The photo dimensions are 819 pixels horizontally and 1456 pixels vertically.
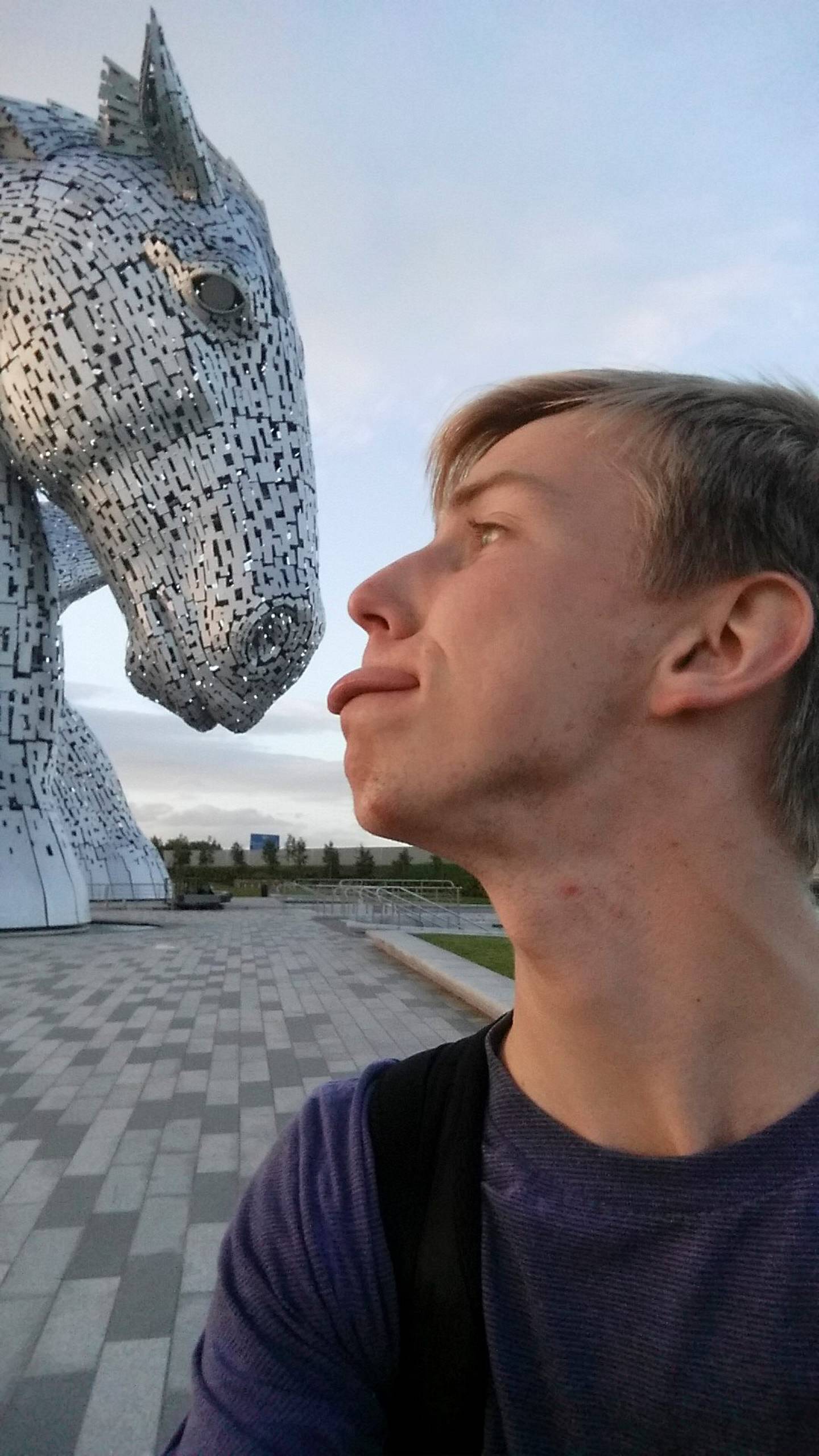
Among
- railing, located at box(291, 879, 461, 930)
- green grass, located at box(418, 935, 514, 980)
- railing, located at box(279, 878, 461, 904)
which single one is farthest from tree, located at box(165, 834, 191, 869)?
green grass, located at box(418, 935, 514, 980)

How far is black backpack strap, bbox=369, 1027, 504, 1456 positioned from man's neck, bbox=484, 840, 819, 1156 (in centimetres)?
17

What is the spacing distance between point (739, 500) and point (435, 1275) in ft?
3.32

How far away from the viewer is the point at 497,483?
1271 mm

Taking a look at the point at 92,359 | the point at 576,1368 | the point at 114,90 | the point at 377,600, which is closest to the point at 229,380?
the point at 92,359

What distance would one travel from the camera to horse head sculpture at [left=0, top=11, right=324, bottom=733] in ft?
30.5

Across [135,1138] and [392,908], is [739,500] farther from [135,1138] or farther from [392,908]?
[392,908]

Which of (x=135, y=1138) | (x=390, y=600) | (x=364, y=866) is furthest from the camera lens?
(x=364, y=866)

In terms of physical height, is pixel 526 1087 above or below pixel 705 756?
below

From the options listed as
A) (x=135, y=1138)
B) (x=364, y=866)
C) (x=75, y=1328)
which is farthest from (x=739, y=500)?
(x=364, y=866)

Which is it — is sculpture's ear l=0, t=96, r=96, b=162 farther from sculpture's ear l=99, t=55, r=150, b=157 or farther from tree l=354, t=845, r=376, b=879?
tree l=354, t=845, r=376, b=879

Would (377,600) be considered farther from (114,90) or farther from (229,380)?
(114,90)

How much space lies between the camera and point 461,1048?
135 cm

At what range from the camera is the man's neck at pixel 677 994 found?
1092 mm

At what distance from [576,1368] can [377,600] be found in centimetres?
93
